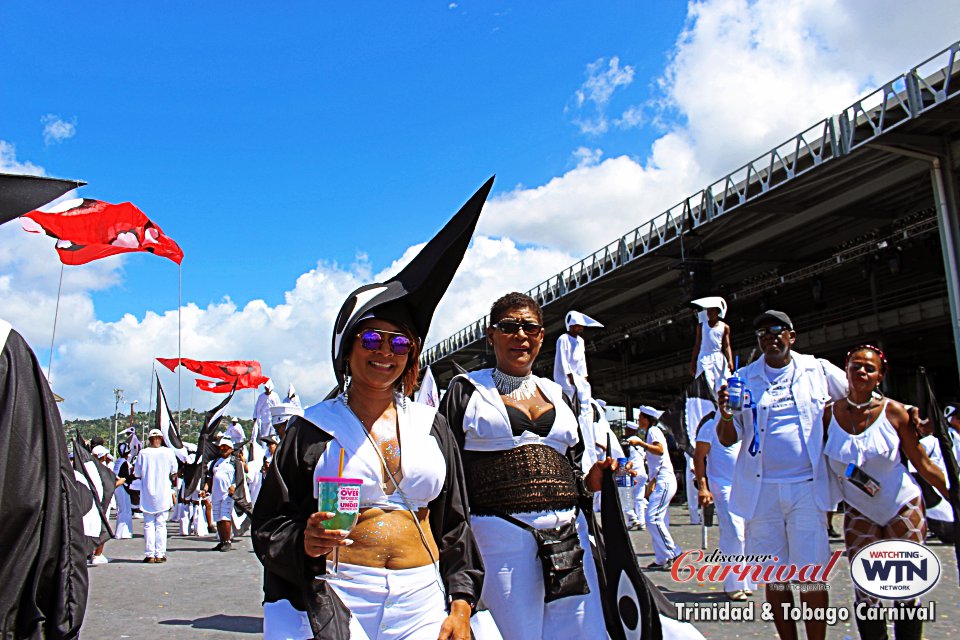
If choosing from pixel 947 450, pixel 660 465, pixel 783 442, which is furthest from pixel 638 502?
pixel 783 442

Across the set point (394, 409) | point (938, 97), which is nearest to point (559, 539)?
point (394, 409)

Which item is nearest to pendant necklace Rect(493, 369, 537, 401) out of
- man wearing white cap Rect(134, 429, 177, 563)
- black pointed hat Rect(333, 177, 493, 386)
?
black pointed hat Rect(333, 177, 493, 386)

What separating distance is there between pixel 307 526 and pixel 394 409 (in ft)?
2.07

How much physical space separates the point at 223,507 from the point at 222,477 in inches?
30.4

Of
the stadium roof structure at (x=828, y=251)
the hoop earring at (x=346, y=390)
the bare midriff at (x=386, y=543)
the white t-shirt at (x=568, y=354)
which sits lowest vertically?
the bare midriff at (x=386, y=543)

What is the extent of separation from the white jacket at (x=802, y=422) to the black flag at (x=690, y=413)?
4050 mm

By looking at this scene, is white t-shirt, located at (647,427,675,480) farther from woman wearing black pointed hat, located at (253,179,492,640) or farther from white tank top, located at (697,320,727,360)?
woman wearing black pointed hat, located at (253,179,492,640)

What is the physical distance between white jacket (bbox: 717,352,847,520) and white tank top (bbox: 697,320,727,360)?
3.99 metres

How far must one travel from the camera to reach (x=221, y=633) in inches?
277

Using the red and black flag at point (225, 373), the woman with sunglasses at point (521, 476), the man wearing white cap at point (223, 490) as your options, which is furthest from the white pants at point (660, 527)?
the red and black flag at point (225, 373)

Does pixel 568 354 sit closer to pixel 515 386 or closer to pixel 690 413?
pixel 690 413

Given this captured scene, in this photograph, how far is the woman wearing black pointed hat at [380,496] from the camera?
231 cm

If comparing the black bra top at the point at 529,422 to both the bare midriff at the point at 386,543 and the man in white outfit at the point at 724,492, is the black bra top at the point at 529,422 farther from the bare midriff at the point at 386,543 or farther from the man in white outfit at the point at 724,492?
the man in white outfit at the point at 724,492

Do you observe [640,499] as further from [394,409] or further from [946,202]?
[394,409]
